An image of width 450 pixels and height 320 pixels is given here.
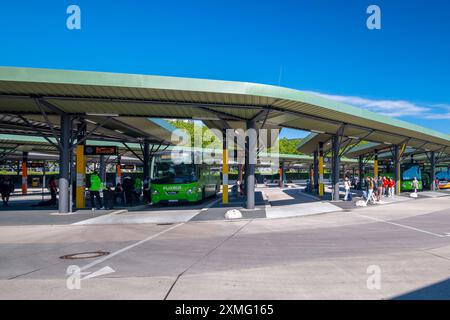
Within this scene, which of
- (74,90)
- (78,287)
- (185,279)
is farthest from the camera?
(74,90)

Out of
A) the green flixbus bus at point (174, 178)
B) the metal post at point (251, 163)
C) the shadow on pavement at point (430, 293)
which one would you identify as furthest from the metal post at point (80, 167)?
the shadow on pavement at point (430, 293)

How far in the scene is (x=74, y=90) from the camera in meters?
15.3

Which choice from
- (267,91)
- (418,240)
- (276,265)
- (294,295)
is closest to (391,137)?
(267,91)

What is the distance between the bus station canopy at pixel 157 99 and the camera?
14227 millimetres

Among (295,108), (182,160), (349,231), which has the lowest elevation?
(349,231)

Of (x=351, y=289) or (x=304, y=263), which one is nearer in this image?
(x=351, y=289)

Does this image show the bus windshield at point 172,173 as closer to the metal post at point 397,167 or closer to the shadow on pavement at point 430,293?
the shadow on pavement at point 430,293

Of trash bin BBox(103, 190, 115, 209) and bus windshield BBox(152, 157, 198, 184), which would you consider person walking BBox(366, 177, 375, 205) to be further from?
trash bin BBox(103, 190, 115, 209)

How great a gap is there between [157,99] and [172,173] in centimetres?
680

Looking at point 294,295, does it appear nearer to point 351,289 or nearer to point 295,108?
point 351,289

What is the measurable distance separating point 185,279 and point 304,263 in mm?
2541

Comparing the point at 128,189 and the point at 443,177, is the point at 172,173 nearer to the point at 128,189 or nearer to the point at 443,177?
the point at 128,189

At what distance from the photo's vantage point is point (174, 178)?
23109 mm

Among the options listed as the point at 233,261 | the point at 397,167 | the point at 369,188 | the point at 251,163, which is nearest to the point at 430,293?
the point at 233,261
